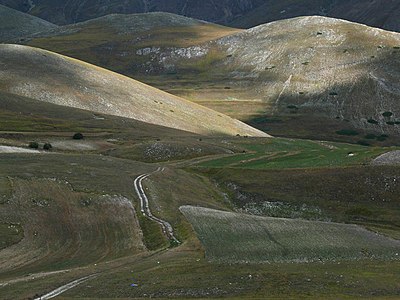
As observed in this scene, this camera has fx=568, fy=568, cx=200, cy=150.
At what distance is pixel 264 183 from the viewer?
75.0 meters

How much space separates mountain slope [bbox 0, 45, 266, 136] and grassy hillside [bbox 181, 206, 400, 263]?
333 ft

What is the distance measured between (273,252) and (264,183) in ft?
104

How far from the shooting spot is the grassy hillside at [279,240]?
4291 cm

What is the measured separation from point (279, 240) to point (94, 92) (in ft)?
402

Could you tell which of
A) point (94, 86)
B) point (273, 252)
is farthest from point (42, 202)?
point (94, 86)

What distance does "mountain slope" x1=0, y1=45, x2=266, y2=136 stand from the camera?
510ft

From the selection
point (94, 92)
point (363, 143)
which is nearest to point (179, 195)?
point (94, 92)

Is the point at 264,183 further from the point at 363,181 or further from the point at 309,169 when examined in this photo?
the point at 363,181

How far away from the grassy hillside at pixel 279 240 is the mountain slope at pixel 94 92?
101514 millimetres

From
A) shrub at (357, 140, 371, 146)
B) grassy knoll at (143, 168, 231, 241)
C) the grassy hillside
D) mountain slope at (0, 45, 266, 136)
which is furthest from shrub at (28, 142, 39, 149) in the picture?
shrub at (357, 140, 371, 146)

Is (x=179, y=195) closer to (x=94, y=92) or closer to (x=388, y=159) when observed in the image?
(x=388, y=159)

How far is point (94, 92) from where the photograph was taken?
162m

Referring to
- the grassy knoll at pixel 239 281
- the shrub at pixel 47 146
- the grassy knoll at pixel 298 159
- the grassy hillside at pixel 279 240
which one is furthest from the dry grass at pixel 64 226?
the shrub at pixel 47 146

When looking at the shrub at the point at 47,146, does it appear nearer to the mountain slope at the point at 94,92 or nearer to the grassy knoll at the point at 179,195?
the grassy knoll at the point at 179,195
